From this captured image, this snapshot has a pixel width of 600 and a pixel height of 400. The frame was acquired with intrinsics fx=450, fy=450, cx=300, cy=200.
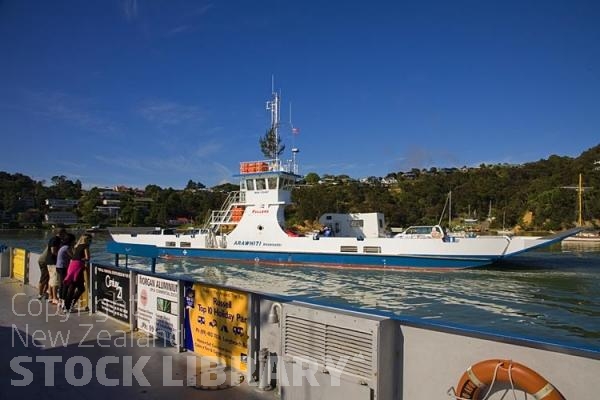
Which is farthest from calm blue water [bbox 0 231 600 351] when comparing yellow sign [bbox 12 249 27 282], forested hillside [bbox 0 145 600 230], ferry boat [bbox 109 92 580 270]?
forested hillside [bbox 0 145 600 230]

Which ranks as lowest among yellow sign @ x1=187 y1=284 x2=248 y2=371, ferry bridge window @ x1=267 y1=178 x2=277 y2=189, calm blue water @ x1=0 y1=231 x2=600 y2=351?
calm blue water @ x1=0 y1=231 x2=600 y2=351

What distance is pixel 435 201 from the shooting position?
293ft

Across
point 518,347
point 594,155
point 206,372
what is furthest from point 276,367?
point 594,155

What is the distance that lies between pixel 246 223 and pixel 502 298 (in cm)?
1687

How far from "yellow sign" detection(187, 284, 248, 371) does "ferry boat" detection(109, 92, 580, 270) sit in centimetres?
1709

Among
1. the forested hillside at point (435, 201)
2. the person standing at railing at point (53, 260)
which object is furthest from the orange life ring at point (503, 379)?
the forested hillside at point (435, 201)

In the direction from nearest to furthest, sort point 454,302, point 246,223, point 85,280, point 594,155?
point 85,280 → point 454,302 → point 246,223 → point 594,155

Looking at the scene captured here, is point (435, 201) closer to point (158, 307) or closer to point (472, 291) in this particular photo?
point (472, 291)

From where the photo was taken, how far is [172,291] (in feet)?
18.3

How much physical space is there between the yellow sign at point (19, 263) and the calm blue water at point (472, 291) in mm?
5855

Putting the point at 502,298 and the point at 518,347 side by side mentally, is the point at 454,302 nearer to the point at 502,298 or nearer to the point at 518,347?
the point at 502,298

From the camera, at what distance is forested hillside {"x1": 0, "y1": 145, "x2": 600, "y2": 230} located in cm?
7044

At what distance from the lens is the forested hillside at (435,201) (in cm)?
7044

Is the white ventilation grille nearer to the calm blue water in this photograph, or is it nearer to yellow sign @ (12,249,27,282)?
the calm blue water
